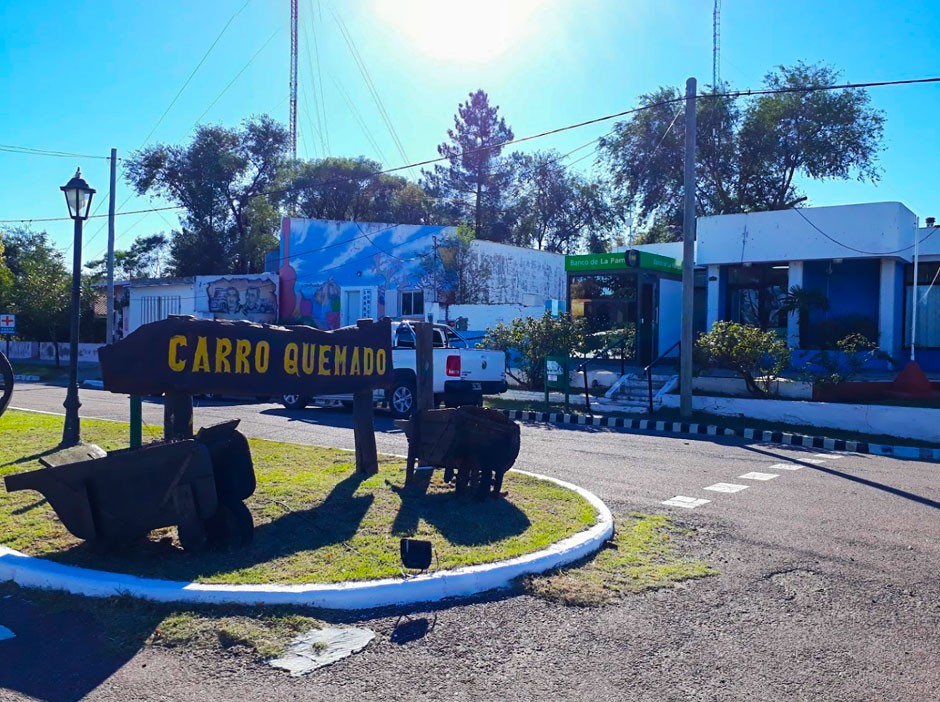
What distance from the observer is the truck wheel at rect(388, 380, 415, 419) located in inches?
650

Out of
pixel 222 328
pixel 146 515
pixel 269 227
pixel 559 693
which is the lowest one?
pixel 559 693

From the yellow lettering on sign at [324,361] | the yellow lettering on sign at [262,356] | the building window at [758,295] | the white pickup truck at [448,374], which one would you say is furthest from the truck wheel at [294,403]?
the building window at [758,295]

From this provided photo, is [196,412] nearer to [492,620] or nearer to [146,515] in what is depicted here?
[146,515]

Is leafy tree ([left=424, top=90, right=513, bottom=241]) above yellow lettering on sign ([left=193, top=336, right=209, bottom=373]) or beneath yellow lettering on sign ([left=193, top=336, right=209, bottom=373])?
above

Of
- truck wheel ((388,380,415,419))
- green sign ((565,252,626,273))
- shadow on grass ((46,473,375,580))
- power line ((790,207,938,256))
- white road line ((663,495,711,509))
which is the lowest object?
white road line ((663,495,711,509))

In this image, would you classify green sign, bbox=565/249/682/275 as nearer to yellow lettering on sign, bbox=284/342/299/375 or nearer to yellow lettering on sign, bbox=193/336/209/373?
yellow lettering on sign, bbox=284/342/299/375

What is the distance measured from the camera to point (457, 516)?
7262 millimetres

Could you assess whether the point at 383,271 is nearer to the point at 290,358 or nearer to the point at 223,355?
the point at 290,358

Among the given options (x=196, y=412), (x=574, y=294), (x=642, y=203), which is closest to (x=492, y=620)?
(x=196, y=412)

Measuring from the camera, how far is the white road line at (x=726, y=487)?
929 cm

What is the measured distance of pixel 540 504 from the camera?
307 inches

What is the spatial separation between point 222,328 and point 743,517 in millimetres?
5171

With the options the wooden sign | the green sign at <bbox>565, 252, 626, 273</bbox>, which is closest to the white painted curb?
the wooden sign

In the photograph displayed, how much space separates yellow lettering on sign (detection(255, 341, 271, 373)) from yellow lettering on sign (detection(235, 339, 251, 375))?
96 millimetres
